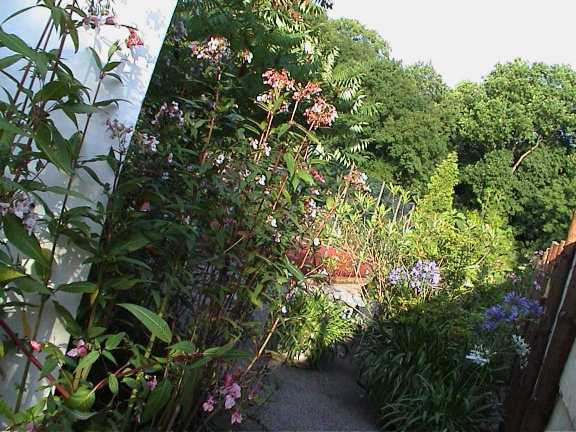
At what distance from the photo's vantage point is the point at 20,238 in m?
1.49

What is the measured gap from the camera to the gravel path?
11.4ft

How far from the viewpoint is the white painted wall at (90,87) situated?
1.86m

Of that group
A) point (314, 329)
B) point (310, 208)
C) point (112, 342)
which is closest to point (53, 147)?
point (112, 342)

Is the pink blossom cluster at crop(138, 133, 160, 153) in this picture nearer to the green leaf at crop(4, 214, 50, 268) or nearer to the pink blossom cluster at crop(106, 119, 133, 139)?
the pink blossom cluster at crop(106, 119, 133, 139)

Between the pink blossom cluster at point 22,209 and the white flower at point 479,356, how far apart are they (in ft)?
9.48

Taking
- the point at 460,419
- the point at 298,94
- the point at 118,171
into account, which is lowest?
the point at 460,419

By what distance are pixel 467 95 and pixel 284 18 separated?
28.4 metres

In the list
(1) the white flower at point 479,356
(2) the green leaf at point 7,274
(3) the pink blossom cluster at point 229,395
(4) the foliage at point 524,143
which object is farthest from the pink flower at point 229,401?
(4) the foliage at point 524,143

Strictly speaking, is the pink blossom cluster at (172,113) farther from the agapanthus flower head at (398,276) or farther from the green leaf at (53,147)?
the agapanthus flower head at (398,276)

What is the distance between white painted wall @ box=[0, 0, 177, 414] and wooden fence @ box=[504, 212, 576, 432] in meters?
2.58

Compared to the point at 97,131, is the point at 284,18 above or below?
above

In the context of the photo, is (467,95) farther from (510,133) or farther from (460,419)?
(460,419)

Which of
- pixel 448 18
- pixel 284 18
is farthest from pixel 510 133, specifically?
pixel 284 18

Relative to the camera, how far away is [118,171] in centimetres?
191
